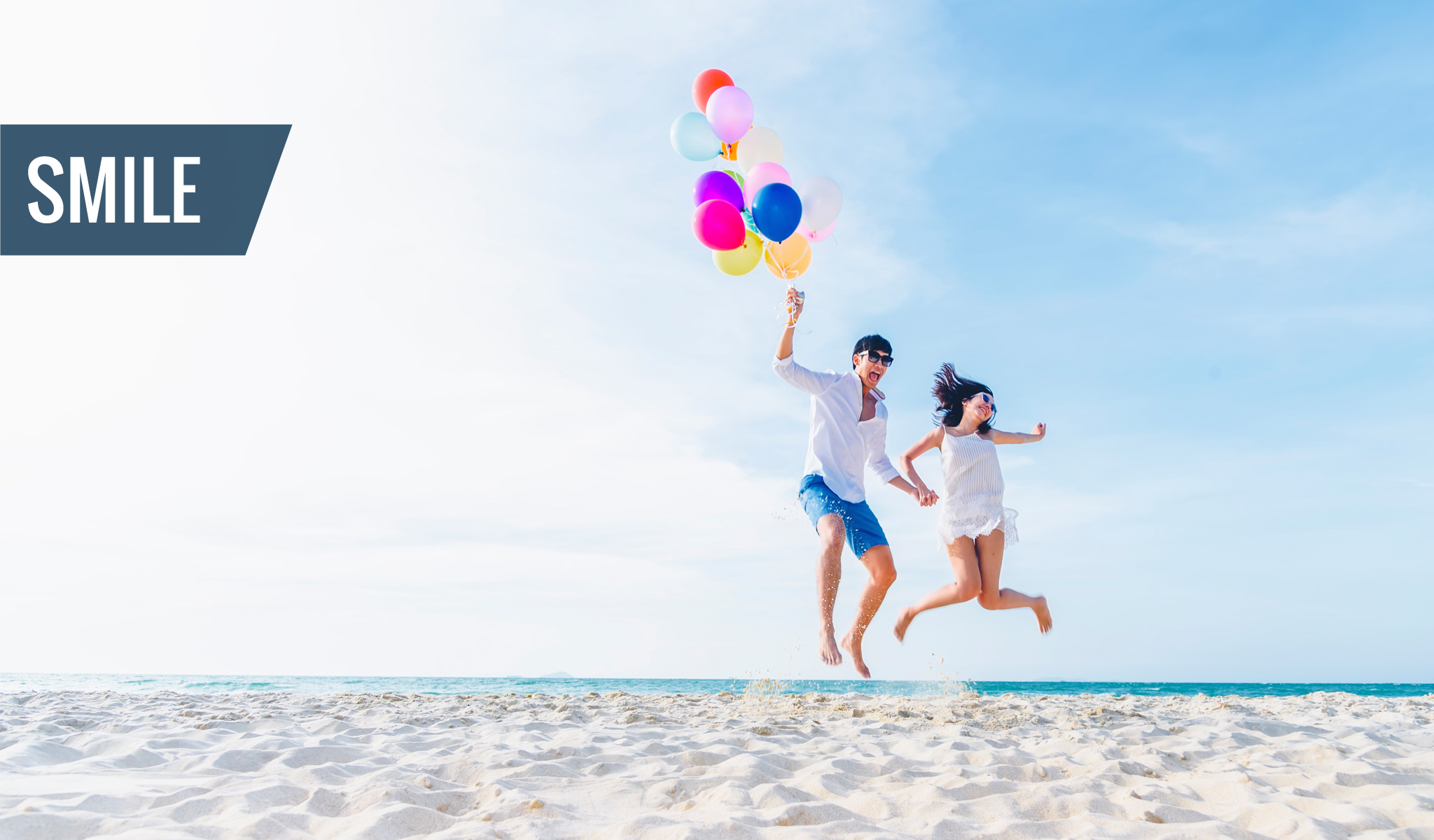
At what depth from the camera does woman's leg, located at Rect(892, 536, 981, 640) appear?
5.17 metres

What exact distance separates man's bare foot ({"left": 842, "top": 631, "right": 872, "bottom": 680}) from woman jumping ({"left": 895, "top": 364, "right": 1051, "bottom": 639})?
359 millimetres

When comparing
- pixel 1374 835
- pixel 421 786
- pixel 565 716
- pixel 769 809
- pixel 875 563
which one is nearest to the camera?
pixel 1374 835

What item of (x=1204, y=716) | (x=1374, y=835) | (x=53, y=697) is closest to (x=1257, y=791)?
(x=1374, y=835)

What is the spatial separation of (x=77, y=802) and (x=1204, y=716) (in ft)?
18.0

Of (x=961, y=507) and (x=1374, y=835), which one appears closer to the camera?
(x=1374, y=835)

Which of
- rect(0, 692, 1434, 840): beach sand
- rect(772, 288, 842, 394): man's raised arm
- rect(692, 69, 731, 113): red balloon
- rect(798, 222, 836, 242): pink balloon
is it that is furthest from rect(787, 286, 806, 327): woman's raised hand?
rect(0, 692, 1434, 840): beach sand

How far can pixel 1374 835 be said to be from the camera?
2291 millimetres

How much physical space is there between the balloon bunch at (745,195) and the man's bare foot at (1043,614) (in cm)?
266

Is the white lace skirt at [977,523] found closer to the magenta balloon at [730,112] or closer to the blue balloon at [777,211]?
the blue balloon at [777,211]

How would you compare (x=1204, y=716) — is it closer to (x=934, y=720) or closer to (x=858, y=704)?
(x=934, y=720)

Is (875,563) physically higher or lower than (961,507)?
lower

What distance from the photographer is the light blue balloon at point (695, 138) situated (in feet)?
18.5

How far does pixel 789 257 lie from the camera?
527 centimetres

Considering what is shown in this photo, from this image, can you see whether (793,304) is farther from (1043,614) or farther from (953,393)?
(1043,614)
